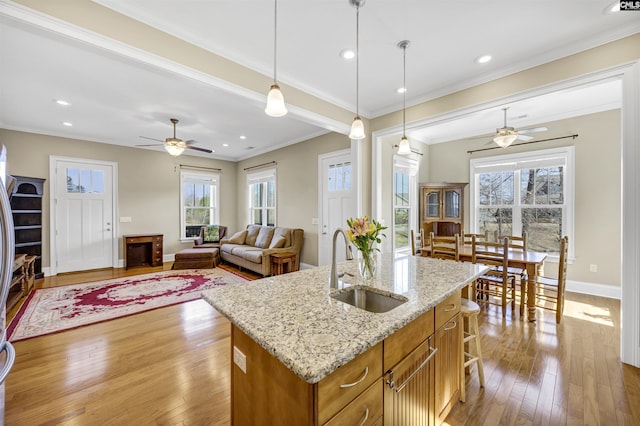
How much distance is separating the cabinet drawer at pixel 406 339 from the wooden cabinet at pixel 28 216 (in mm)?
6474

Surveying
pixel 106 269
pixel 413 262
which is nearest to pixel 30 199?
pixel 106 269

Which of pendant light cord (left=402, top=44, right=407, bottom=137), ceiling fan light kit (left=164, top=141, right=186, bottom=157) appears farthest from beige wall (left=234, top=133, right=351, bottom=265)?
ceiling fan light kit (left=164, top=141, right=186, bottom=157)

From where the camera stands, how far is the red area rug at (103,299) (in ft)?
9.77

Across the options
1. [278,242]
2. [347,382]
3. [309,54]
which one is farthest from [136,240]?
[347,382]

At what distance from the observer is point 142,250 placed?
6.12 m

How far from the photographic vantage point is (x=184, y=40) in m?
2.35

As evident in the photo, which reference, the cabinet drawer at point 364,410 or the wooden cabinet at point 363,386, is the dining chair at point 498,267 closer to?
the wooden cabinet at point 363,386

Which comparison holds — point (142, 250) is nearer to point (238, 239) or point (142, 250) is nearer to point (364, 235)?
point (238, 239)

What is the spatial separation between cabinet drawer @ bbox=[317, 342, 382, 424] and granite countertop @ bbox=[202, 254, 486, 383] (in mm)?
90

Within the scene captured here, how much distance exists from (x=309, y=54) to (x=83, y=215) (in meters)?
6.08

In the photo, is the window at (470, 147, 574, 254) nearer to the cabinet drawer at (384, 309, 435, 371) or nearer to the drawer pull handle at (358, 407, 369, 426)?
the cabinet drawer at (384, 309, 435, 371)

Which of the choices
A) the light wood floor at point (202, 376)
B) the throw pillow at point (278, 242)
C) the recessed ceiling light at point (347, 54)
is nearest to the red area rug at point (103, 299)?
the light wood floor at point (202, 376)

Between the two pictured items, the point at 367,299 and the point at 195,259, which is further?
the point at 195,259

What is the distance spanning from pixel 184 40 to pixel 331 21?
4.47ft
